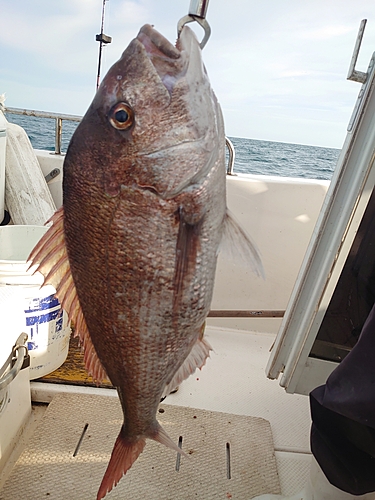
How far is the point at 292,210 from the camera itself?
3.07 m

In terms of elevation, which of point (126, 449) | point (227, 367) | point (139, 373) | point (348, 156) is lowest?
point (227, 367)

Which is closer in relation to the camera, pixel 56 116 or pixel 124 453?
pixel 124 453

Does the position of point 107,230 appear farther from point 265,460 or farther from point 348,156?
point 265,460

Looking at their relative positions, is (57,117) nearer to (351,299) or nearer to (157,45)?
(351,299)

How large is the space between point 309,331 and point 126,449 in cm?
109

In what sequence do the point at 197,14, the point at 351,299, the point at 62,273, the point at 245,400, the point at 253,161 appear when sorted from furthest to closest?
the point at 253,161 < the point at 245,400 < the point at 351,299 < the point at 62,273 < the point at 197,14

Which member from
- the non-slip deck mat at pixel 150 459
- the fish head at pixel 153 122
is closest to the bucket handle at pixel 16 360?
the non-slip deck mat at pixel 150 459

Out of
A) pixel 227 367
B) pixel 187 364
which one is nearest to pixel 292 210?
pixel 227 367

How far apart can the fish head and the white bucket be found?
4.14 ft

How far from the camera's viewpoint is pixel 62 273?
2.97 feet

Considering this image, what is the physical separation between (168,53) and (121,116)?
0.48 feet

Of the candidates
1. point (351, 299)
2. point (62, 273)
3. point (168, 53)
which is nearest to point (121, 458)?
point (62, 273)

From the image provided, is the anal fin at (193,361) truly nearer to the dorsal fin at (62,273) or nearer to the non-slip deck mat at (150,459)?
the dorsal fin at (62,273)

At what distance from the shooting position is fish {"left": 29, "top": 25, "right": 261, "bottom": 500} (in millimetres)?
756
